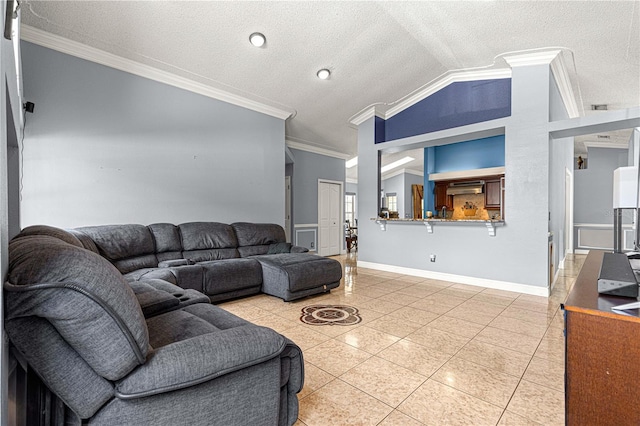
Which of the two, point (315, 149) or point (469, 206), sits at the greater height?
point (315, 149)

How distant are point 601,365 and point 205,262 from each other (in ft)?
12.0

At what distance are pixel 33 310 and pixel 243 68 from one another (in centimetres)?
427

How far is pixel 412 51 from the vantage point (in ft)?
14.5

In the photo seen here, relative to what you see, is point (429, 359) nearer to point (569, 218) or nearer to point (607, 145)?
point (569, 218)

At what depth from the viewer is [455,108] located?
5113 mm

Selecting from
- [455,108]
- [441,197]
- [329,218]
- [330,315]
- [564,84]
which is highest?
[564,84]

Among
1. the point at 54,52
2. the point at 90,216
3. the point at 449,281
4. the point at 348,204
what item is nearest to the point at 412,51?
the point at 449,281

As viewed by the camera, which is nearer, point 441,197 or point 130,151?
point 130,151

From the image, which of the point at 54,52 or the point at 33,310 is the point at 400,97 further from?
the point at 33,310

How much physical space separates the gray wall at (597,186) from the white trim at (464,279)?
5678 mm

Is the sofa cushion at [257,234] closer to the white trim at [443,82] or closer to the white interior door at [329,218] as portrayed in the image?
the white interior door at [329,218]

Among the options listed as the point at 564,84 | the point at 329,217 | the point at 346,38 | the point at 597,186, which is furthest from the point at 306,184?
the point at 597,186

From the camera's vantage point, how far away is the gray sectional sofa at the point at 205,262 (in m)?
3.40

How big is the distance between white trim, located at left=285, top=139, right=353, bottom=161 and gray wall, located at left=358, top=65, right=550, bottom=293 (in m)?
3.05
